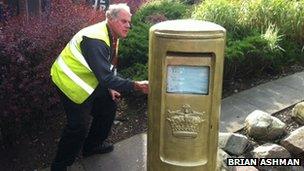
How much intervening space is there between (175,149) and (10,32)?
2.38m

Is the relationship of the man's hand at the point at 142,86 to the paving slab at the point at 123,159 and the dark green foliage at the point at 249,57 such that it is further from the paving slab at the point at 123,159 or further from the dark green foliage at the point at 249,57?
the dark green foliage at the point at 249,57

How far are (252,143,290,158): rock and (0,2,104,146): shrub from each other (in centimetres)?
210

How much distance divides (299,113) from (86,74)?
2.47 meters

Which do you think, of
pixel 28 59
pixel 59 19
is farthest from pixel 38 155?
pixel 59 19

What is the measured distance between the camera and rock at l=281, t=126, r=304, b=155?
184 inches

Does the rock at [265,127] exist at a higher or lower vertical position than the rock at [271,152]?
higher

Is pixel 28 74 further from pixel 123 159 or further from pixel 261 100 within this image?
pixel 261 100

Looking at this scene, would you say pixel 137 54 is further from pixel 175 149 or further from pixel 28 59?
pixel 175 149

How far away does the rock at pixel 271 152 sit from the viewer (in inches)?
180

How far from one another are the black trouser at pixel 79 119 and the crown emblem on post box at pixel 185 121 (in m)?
0.96

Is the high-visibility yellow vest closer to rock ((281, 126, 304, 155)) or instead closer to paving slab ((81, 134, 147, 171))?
paving slab ((81, 134, 147, 171))

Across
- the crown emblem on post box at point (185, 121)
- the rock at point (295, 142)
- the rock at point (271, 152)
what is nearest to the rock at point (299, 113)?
the rock at point (295, 142)

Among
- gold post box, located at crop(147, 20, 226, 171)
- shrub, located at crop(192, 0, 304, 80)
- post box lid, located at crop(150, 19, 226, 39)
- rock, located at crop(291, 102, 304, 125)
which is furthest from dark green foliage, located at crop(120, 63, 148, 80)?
post box lid, located at crop(150, 19, 226, 39)

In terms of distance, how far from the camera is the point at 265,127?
4.83m
